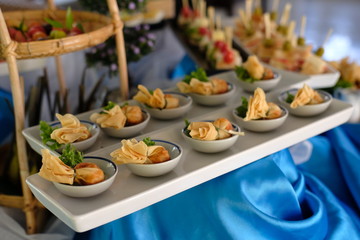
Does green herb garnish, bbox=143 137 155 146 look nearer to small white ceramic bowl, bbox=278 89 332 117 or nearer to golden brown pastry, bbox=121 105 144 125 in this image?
golden brown pastry, bbox=121 105 144 125

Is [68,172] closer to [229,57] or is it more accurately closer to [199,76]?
[199,76]

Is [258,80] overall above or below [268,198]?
above

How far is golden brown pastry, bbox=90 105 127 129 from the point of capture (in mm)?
1092

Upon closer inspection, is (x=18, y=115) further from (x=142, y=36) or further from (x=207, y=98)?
(x=142, y=36)

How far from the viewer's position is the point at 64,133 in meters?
1.02

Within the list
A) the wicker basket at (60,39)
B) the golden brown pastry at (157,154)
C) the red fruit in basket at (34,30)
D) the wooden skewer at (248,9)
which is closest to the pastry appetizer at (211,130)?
A: the golden brown pastry at (157,154)

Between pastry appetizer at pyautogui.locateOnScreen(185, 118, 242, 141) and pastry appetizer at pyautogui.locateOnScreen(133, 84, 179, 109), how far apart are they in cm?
17

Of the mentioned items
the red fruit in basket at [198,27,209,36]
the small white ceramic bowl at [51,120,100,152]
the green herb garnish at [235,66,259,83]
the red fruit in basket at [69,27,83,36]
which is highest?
the red fruit in basket at [69,27,83,36]

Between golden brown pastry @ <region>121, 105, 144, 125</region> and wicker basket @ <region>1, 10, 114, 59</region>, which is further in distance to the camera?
golden brown pastry @ <region>121, 105, 144, 125</region>

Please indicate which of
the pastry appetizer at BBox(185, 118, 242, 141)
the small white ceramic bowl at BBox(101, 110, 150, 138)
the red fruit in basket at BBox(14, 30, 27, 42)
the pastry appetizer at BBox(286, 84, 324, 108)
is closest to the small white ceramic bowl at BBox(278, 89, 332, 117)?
the pastry appetizer at BBox(286, 84, 324, 108)

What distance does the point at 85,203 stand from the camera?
2.80 ft

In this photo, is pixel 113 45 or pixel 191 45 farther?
pixel 191 45

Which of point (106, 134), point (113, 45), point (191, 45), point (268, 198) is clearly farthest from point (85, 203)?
point (191, 45)

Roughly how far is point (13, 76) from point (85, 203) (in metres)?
0.41
